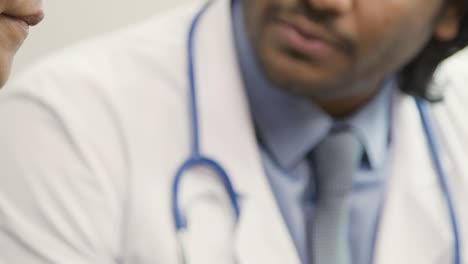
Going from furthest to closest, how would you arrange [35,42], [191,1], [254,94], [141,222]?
[191,1]
[35,42]
[254,94]
[141,222]

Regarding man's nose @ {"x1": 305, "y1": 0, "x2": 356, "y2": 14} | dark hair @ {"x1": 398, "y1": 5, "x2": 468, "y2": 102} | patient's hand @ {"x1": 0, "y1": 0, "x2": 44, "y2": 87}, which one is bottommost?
dark hair @ {"x1": 398, "y1": 5, "x2": 468, "y2": 102}

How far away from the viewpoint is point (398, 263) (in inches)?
38.1

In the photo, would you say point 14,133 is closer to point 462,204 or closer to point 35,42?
point 35,42

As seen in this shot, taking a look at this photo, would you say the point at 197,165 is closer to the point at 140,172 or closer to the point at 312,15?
the point at 140,172

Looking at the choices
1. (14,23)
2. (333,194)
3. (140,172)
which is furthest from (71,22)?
(14,23)

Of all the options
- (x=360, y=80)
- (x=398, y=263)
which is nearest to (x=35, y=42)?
(x=360, y=80)

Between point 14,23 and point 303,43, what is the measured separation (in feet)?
1.48

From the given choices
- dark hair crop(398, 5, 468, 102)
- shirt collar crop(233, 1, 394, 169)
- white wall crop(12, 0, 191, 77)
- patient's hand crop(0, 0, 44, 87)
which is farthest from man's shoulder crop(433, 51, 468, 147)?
patient's hand crop(0, 0, 44, 87)

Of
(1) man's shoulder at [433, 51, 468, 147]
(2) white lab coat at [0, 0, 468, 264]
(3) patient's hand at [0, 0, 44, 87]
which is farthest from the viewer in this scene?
(1) man's shoulder at [433, 51, 468, 147]

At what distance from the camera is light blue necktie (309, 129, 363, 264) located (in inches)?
37.2

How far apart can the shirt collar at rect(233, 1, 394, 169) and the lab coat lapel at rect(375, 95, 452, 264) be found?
4cm

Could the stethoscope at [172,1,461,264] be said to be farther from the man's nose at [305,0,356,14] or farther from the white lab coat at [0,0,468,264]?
the man's nose at [305,0,356,14]

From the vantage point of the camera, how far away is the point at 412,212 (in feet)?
3.31

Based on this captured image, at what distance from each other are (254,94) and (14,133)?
0.30m
